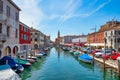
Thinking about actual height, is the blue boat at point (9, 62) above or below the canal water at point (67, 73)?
above

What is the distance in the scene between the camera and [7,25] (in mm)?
30062

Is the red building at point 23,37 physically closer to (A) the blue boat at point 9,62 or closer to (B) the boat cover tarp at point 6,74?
(A) the blue boat at point 9,62

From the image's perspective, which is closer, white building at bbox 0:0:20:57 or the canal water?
the canal water

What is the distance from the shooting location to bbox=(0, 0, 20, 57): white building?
→ 27.2 metres

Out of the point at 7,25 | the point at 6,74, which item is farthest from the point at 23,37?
the point at 6,74

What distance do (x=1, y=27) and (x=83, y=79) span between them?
16021 millimetres

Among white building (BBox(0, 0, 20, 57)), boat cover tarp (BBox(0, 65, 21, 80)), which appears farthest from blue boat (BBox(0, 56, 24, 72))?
boat cover tarp (BBox(0, 65, 21, 80))

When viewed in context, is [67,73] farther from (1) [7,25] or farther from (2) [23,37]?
(2) [23,37]

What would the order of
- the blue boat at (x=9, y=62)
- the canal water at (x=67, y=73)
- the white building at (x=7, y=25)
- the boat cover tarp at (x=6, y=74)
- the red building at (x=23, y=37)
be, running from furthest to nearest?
the red building at (x=23, y=37) < the white building at (x=7, y=25) < the canal water at (x=67, y=73) < the blue boat at (x=9, y=62) < the boat cover tarp at (x=6, y=74)

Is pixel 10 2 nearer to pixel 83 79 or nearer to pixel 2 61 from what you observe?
pixel 2 61

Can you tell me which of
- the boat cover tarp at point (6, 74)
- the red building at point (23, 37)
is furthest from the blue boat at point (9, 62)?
the red building at point (23, 37)

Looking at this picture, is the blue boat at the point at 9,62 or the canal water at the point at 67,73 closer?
the blue boat at the point at 9,62

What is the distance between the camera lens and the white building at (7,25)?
27.2 metres

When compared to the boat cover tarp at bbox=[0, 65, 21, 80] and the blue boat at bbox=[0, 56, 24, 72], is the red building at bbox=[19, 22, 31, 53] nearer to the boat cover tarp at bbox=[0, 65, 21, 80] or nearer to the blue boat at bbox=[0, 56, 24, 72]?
the blue boat at bbox=[0, 56, 24, 72]
